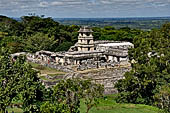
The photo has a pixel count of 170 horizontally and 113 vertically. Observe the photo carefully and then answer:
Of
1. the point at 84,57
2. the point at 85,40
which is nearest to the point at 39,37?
the point at 85,40

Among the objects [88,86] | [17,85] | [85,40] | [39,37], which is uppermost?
[39,37]

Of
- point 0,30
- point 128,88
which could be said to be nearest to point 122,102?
point 128,88

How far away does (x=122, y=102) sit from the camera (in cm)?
2459

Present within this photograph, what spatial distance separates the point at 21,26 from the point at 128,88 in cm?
5042

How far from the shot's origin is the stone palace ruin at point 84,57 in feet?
121

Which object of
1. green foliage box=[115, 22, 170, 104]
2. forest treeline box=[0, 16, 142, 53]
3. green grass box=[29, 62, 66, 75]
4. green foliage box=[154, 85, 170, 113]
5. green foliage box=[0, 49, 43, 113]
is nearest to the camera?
green foliage box=[0, 49, 43, 113]

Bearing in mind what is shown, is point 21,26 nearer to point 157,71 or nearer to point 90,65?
point 90,65

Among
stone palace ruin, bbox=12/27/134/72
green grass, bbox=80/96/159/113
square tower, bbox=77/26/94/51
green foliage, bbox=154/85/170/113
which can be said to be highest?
square tower, bbox=77/26/94/51

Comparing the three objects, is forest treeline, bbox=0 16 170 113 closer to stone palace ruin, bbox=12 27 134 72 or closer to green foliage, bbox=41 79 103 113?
green foliage, bbox=41 79 103 113

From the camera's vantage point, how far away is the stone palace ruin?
3700 cm

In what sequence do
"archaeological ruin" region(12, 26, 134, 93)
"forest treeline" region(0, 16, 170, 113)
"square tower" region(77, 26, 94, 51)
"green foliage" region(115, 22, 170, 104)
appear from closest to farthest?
"forest treeline" region(0, 16, 170, 113), "green foliage" region(115, 22, 170, 104), "archaeological ruin" region(12, 26, 134, 93), "square tower" region(77, 26, 94, 51)

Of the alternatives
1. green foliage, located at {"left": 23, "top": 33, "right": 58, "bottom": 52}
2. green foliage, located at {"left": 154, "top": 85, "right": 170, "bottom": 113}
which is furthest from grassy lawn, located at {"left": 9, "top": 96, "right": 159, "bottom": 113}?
green foliage, located at {"left": 23, "top": 33, "right": 58, "bottom": 52}

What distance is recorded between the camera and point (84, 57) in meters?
39.9

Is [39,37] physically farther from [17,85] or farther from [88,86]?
[17,85]
